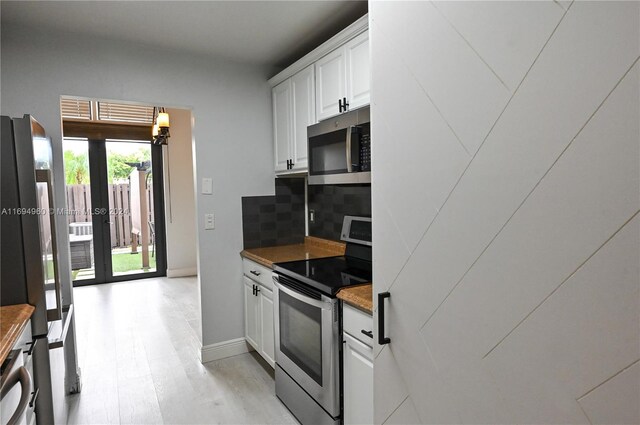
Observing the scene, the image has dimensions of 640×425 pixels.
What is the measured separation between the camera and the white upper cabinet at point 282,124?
9.71 feet

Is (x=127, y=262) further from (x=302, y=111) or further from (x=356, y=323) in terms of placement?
(x=356, y=323)

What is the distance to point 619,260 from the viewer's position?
60cm

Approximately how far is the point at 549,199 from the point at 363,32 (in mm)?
1712

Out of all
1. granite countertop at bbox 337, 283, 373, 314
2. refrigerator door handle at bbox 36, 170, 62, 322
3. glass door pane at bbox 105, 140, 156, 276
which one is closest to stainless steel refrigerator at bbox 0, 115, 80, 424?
refrigerator door handle at bbox 36, 170, 62, 322

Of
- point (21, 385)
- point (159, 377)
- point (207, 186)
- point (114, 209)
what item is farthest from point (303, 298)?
point (114, 209)

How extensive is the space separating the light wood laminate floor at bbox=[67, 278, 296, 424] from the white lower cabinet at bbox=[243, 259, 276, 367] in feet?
0.65

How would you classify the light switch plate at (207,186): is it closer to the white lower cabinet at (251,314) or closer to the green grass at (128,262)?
the white lower cabinet at (251,314)

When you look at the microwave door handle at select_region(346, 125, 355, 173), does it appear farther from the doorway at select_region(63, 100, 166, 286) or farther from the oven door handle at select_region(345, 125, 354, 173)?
the doorway at select_region(63, 100, 166, 286)

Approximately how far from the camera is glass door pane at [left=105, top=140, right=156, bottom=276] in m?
5.68

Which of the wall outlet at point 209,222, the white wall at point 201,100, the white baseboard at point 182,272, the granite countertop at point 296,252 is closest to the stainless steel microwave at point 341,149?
the granite countertop at point 296,252

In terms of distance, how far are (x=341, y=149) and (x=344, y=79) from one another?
451 mm

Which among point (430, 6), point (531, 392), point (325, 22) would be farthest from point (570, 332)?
point (325, 22)

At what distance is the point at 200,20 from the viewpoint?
233 centimetres

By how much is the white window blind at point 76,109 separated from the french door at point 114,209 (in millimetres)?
341
